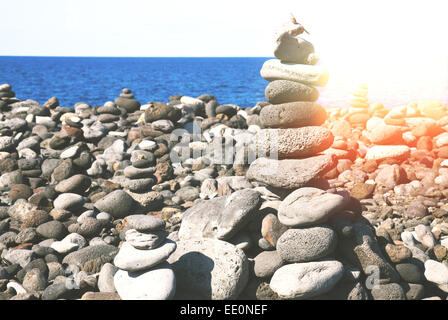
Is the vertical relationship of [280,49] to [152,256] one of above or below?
above

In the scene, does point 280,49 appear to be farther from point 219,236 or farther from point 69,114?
point 69,114

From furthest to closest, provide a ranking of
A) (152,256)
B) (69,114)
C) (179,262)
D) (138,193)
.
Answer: (69,114) < (138,193) < (179,262) < (152,256)

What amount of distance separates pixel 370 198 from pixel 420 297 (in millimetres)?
3145

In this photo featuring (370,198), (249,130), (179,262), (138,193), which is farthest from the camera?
(249,130)

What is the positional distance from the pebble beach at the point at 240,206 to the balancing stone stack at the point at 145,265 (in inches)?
0.6

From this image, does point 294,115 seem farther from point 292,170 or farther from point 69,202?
point 69,202

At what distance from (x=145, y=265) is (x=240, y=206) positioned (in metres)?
1.35

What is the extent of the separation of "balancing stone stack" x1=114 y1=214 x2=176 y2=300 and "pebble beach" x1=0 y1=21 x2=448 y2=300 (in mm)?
15

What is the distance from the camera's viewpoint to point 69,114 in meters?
13.2

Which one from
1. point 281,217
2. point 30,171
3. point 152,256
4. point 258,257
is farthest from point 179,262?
point 30,171

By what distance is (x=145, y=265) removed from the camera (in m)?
4.70

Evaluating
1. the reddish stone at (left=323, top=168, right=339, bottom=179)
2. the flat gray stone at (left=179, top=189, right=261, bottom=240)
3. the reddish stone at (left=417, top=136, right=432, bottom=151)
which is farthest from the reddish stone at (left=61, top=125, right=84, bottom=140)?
the reddish stone at (left=417, top=136, right=432, bottom=151)

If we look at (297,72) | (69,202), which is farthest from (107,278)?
(297,72)

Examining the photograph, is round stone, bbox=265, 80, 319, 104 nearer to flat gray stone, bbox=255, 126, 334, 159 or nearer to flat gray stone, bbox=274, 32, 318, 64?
flat gray stone, bbox=274, 32, 318, 64
